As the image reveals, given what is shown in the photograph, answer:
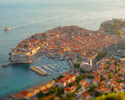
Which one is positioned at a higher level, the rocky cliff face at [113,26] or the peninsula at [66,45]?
the rocky cliff face at [113,26]

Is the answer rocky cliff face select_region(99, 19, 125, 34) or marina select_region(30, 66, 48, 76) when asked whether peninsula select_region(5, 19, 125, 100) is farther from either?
marina select_region(30, 66, 48, 76)

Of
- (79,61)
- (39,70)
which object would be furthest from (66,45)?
(39,70)

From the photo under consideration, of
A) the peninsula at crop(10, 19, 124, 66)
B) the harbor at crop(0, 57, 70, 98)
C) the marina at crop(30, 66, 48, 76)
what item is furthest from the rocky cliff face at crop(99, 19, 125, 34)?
the marina at crop(30, 66, 48, 76)

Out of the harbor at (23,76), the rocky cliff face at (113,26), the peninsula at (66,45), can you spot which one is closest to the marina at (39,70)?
the harbor at (23,76)

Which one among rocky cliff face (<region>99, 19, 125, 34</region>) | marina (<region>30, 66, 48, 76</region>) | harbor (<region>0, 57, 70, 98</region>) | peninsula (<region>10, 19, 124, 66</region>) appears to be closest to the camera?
harbor (<region>0, 57, 70, 98</region>)

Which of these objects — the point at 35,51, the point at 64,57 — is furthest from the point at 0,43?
the point at 64,57

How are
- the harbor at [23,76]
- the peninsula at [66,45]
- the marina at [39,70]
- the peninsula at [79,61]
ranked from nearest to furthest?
the peninsula at [79,61]
the harbor at [23,76]
the marina at [39,70]
the peninsula at [66,45]

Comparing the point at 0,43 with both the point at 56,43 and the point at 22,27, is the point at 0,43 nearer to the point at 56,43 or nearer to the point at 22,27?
the point at 56,43

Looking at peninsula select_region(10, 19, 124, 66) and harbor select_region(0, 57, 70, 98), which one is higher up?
peninsula select_region(10, 19, 124, 66)

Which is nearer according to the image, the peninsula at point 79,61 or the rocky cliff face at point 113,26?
the peninsula at point 79,61

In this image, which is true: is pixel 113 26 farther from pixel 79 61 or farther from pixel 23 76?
pixel 23 76

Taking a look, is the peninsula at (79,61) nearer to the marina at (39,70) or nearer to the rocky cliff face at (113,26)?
the rocky cliff face at (113,26)
